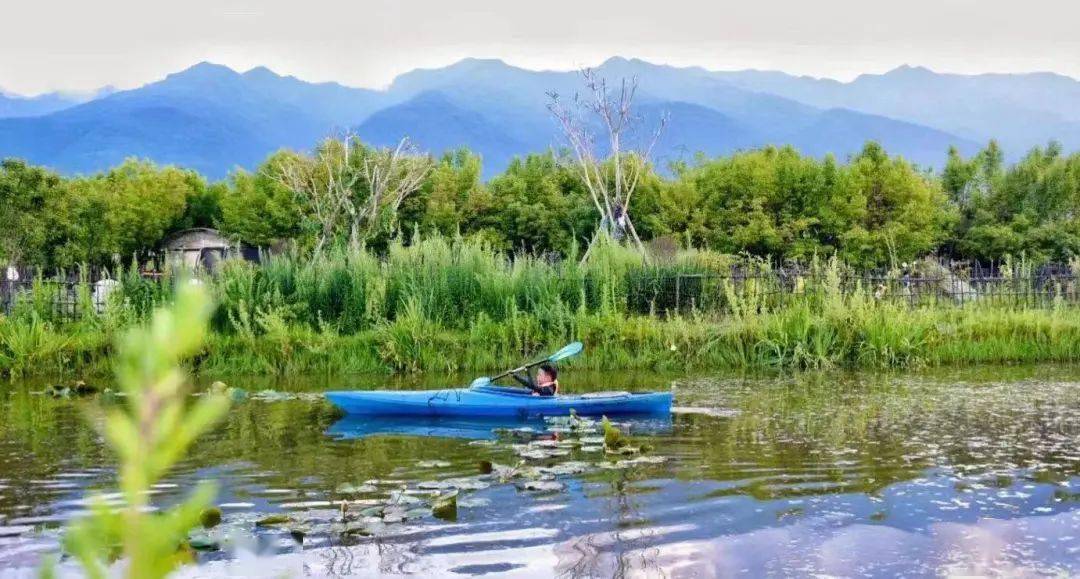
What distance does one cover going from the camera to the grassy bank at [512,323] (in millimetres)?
16609

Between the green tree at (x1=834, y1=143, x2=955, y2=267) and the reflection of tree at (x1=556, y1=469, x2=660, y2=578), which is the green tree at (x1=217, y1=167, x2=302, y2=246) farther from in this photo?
the reflection of tree at (x1=556, y1=469, x2=660, y2=578)

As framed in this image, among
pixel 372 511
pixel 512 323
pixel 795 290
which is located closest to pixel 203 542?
pixel 372 511

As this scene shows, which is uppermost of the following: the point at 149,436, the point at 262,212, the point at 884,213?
the point at 262,212

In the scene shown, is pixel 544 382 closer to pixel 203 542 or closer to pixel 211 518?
pixel 211 518

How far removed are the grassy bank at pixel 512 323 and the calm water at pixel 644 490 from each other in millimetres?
3966

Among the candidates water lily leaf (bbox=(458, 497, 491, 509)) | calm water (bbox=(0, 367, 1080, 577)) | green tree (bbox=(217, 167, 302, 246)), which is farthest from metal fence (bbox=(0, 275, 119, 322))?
green tree (bbox=(217, 167, 302, 246))

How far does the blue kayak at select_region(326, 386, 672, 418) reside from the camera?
11359 mm

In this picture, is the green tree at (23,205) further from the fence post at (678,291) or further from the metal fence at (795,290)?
the fence post at (678,291)

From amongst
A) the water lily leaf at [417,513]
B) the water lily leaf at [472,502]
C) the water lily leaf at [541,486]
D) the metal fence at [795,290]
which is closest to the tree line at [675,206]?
the metal fence at [795,290]

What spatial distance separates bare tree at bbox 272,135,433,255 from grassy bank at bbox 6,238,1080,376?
17625 mm

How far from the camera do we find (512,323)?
670 inches

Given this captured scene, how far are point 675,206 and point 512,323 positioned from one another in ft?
69.5

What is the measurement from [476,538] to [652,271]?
12.4m

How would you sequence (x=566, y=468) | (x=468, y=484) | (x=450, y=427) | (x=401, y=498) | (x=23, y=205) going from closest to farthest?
(x=401, y=498), (x=468, y=484), (x=566, y=468), (x=450, y=427), (x=23, y=205)
